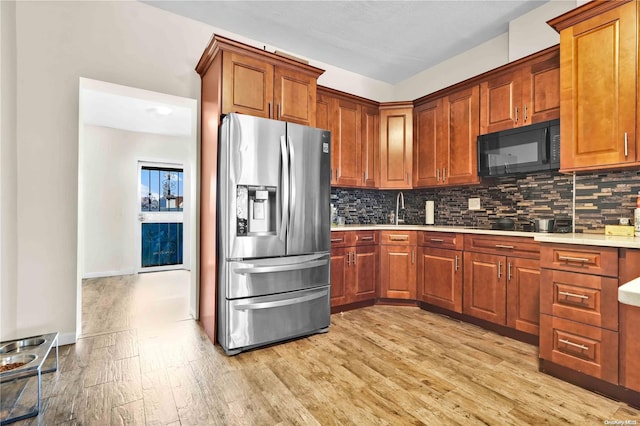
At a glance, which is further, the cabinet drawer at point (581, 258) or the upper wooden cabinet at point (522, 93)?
the upper wooden cabinet at point (522, 93)

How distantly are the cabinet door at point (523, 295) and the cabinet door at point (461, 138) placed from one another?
1.04 meters

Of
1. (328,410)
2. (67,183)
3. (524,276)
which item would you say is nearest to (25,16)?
(67,183)

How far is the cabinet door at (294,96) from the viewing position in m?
2.79

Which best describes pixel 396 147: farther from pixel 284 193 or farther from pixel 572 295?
pixel 572 295

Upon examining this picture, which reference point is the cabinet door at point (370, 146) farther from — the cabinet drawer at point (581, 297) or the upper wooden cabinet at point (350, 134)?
the cabinet drawer at point (581, 297)

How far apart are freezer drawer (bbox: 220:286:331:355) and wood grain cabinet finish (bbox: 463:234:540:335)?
1.44 meters

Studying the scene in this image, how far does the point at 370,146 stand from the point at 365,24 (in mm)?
→ 1356

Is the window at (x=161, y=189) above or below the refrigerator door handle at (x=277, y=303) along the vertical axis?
above

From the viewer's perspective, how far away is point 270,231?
2578 mm

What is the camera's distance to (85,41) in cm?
258

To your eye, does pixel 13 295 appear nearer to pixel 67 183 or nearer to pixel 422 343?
pixel 67 183

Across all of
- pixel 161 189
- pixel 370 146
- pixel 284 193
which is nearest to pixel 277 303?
pixel 284 193

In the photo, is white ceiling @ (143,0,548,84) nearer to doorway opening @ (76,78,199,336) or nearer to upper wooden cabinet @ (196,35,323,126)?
upper wooden cabinet @ (196,35,323,126)

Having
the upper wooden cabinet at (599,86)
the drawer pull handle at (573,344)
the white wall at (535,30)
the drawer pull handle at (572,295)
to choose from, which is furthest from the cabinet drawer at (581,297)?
the white wall at (535,30)
